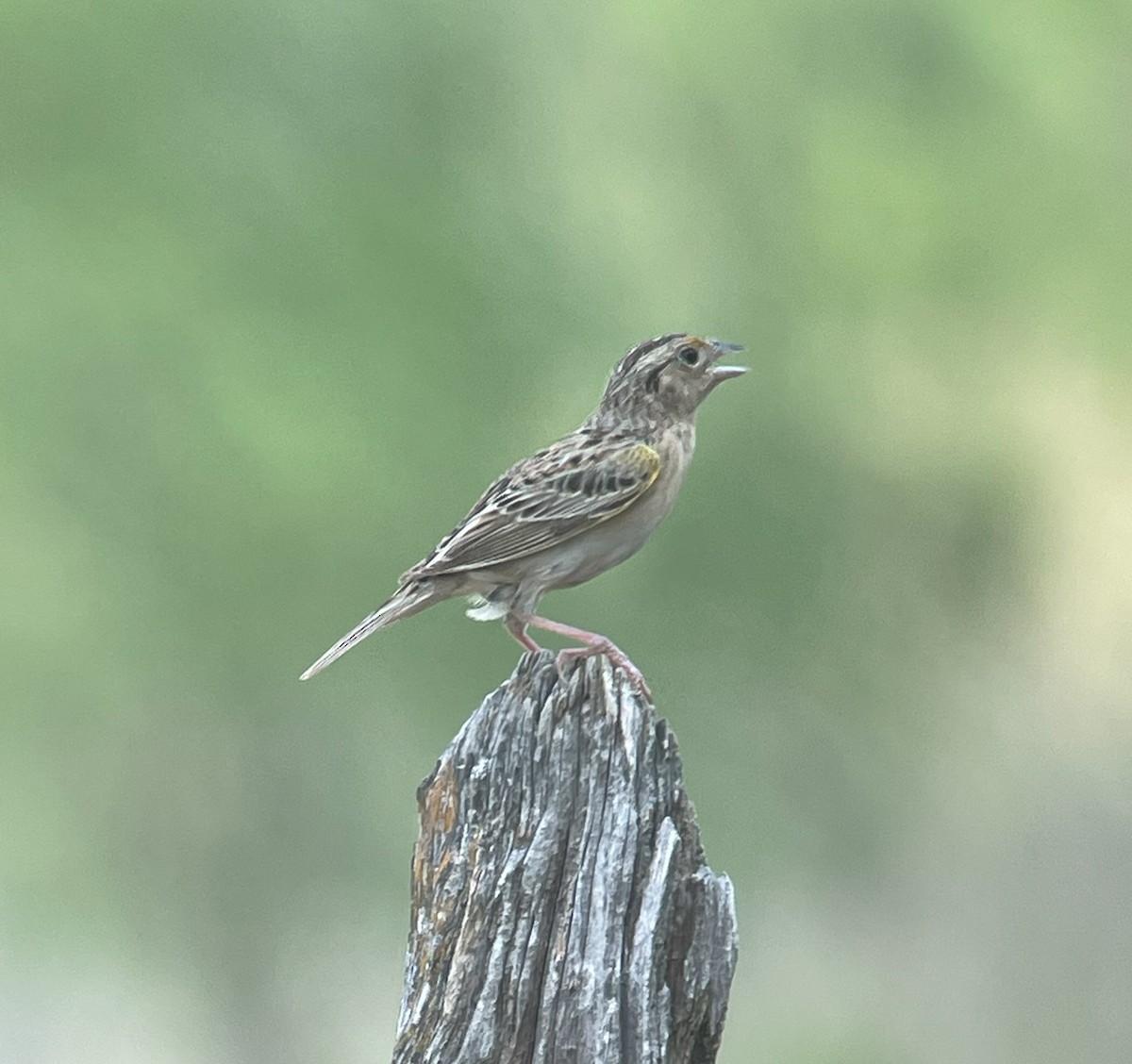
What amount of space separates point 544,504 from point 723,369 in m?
1.02

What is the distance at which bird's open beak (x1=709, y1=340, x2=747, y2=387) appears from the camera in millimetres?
6320

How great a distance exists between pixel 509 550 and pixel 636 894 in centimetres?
202

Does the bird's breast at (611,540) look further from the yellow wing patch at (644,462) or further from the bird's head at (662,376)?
the bird's head at (662,376)

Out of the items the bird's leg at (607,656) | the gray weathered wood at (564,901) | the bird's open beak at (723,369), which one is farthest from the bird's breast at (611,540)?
the gray weathered wood at (564,901)

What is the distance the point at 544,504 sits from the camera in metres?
5.84

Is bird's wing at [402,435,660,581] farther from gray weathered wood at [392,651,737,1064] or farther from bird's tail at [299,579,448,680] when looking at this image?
gray weathered wood at [392,651,737,1064]

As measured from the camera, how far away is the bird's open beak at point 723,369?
632 centimetres

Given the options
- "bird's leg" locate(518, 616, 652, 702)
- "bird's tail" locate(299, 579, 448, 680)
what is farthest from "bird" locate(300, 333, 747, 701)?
"bird's leg" locate(518, 616, 652, 702)

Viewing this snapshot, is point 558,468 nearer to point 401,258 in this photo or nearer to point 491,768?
point 491,768

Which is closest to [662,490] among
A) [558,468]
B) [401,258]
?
[558,468]

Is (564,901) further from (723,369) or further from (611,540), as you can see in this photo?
(723,369)

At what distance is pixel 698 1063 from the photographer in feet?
13.2

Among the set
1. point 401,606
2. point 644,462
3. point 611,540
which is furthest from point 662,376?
point 401,606

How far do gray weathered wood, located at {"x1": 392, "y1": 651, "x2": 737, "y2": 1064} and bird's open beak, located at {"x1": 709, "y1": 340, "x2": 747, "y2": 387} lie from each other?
2.46m
